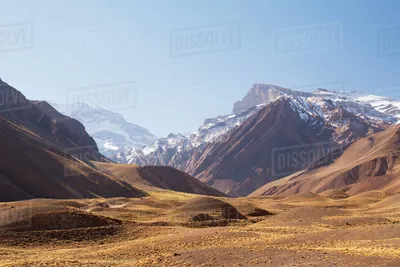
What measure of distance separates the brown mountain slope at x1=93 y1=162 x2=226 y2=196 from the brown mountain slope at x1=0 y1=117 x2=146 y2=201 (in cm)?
4673

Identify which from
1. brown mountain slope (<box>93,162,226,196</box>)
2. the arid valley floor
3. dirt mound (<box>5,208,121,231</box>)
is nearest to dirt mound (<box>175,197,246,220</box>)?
the arid valley floor

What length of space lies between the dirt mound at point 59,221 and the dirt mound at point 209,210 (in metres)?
Answer: 14.3

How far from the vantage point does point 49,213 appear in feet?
135

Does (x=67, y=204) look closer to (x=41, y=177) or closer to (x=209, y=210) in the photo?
(x=209, y=210)

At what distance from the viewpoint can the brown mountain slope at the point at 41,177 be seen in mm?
85688

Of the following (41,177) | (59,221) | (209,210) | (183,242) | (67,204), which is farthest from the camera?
(41,177)

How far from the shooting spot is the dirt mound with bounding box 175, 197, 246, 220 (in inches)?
2157

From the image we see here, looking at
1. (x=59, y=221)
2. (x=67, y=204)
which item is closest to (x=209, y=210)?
(x=67, y=204)

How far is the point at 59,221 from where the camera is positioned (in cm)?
4056

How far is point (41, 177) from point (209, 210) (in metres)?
51.4

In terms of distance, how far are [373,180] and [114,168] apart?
107 metres

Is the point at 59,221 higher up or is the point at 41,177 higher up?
the point at 41,177

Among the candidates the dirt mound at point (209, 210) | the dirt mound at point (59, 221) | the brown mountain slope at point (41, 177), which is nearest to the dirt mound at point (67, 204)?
the dirt mound at point (209, 210)

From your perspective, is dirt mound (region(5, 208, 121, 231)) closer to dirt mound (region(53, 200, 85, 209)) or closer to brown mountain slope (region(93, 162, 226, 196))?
dirt mound (region(53, 200, 85, 209))
